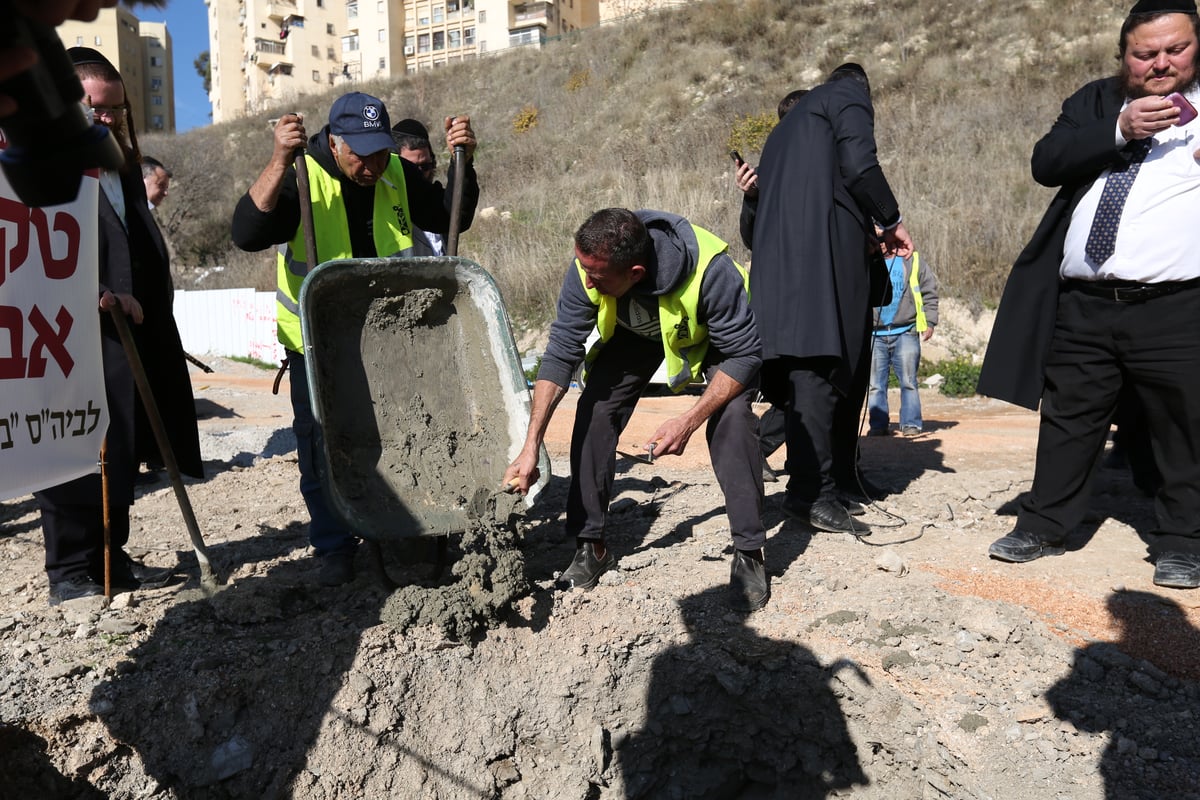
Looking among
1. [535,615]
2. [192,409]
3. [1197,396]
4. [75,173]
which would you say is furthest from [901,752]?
[192,409]

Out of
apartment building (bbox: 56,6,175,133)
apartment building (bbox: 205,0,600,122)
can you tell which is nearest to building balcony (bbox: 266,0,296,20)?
apartment building (bbox: 205,0,600,122)

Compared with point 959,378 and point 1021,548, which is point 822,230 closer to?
point 1021,548

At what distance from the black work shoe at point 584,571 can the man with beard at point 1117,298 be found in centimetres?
173

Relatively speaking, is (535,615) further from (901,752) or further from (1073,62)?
(1073,62)

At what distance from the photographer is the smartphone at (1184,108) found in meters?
3.10

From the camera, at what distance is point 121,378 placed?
11.3 feet

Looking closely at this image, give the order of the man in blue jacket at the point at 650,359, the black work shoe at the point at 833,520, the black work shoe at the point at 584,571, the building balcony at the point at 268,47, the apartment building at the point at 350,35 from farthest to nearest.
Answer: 1. the building balcony at the point at 268,47
2. the apartment building at the point at 350,35
3. the black work shoe at the point at 833,520
4. the black work shoe at the point at 584,571
5. the man in blue jacket at the point at 650,359

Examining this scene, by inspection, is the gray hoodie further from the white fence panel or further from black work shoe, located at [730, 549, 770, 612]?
the white fence panel

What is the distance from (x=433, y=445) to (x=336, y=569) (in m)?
0.63

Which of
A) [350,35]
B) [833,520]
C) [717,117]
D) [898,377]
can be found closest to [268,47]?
[350,35]

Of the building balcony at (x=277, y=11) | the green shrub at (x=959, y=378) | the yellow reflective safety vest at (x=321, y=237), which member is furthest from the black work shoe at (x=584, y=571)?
the building balcony at (x=277, y=11)

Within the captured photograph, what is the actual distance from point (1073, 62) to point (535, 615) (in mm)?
18782

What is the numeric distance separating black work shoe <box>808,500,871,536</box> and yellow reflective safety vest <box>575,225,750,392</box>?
110 centimetres

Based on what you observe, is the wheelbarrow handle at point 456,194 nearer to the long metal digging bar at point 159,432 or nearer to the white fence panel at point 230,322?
the long metal digging bar at point 159,432
